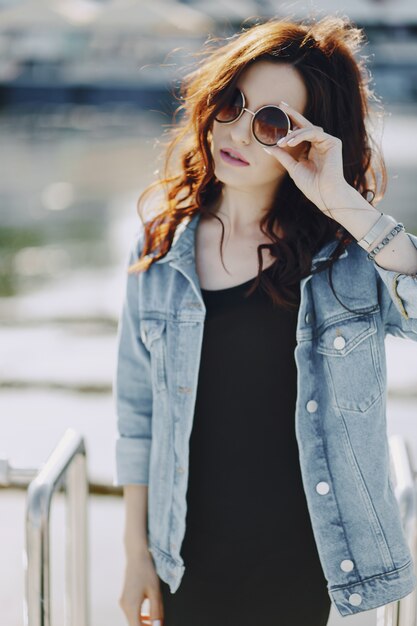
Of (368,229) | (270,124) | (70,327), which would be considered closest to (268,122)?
(270,124)

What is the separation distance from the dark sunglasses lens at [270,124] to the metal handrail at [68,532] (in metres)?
0.81

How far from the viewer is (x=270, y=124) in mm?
1708

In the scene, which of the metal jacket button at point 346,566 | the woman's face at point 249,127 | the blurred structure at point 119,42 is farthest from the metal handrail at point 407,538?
the blurred structure at point 119,42

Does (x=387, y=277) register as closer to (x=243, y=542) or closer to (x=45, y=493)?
(x=243, y=542)

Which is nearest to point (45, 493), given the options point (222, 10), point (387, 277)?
point (387, 277)

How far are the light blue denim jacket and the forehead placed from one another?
32cm

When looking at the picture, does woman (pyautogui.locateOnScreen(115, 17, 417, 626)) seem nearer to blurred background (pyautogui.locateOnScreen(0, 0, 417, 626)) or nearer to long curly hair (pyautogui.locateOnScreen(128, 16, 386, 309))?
long curly hair (pyautogui.locateOnScreen(128, 16, 386, 309))

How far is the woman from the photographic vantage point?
5.74 ft

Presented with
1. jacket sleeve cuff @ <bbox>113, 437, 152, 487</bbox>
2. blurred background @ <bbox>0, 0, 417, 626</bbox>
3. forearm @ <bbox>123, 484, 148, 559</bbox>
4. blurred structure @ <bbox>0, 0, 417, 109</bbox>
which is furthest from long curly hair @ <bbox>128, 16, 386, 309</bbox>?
blurred structure @ <bbox>0, 0, 417, 109</bbox>

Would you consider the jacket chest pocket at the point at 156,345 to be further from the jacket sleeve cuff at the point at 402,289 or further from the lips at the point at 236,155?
the jacket sleeve cuff at the point at 402,289

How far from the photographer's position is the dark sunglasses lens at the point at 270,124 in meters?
1.71

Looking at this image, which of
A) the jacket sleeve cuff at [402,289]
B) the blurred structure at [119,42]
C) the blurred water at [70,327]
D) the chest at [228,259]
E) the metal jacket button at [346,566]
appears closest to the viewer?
the jacket sleeve cuff at [402,289]

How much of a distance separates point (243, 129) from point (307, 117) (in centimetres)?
15

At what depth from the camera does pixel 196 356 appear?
5.98 ft
